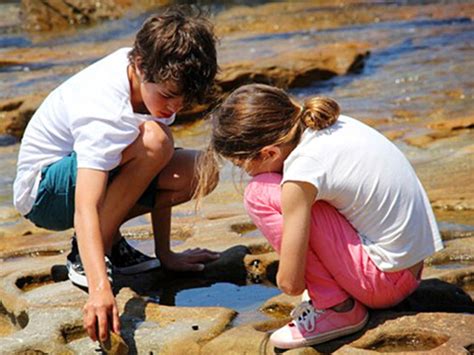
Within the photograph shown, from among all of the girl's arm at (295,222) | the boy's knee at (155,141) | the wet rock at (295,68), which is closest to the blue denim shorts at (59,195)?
the boy's knee at (155,141)

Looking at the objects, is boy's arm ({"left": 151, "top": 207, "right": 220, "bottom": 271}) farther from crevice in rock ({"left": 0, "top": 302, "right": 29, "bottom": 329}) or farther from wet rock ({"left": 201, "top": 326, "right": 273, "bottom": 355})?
wet rock ({"left": 201, "top": 326, "right": 273, "bottom": 355})

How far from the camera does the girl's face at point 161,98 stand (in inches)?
137

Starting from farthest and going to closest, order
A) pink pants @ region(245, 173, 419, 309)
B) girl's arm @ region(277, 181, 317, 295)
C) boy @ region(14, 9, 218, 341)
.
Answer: boy @ region(14, 9, 218, 341) → pink pants @ region(245, 173, 419, 309) → girl's arm @ region(277, 181, 317, 295)

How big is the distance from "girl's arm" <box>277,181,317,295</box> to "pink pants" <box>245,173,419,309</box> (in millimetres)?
88

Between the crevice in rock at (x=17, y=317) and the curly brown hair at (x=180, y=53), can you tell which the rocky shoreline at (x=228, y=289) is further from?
the curly brown hair at (x=180, y=53)

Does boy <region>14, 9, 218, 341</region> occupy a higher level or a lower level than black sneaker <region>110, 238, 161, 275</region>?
higher

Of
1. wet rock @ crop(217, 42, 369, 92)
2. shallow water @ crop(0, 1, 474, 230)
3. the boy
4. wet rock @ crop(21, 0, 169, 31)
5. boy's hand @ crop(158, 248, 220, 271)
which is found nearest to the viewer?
the boy

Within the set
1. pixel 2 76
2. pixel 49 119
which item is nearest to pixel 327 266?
pixel 49 119

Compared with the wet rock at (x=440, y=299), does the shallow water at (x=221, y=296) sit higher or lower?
lower

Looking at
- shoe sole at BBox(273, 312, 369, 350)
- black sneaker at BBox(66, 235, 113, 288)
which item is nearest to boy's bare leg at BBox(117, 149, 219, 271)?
black sneaker at BBox(66, 235, 113, 288)

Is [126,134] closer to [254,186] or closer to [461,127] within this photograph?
[254,186]

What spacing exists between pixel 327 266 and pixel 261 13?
14647mm

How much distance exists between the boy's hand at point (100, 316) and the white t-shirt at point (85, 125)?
1.54ft

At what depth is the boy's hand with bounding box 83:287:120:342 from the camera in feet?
10.3
